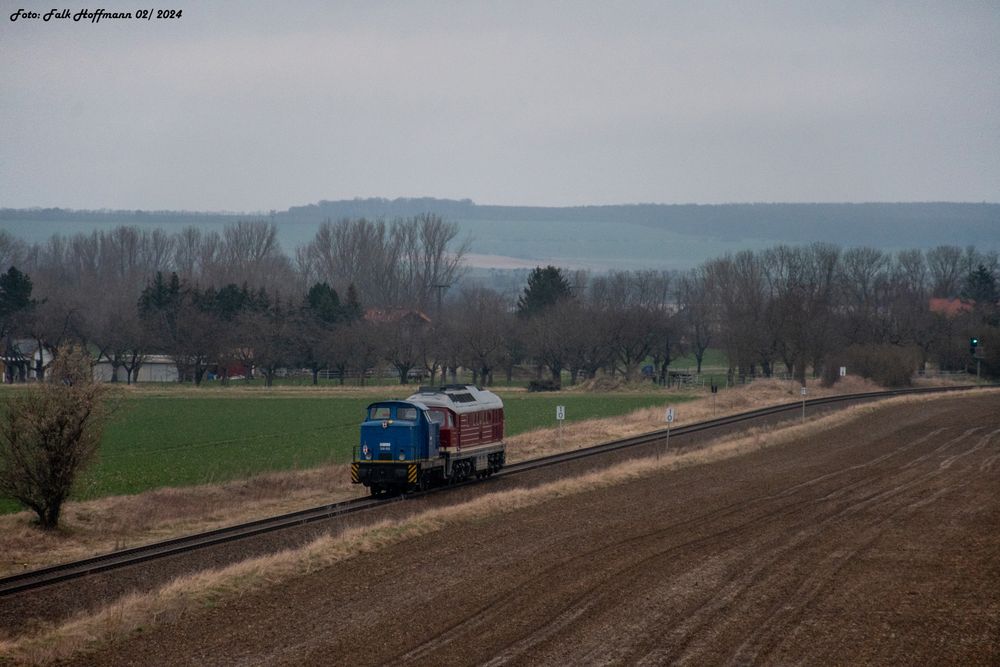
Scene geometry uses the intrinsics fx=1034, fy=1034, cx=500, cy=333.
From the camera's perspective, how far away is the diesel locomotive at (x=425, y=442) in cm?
3512

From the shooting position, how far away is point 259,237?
618 feet

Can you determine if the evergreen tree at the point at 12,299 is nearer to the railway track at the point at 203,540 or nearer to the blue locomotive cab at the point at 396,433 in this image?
the railway track at the point at 203,540

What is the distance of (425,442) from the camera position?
35.9 meters

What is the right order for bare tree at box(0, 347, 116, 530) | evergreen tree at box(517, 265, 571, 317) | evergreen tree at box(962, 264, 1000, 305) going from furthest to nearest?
evergreen tree at box(962, 264, 1000, 305) < evergreen tree at box(517, 265, 571, 317) < bare tree at box(0, 347, 116, 530)

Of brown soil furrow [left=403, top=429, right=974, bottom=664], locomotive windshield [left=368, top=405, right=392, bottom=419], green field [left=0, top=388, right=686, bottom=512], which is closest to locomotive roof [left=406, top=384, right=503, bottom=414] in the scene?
locomotive windshield [left=368, top=405, right=392, bottom=419]

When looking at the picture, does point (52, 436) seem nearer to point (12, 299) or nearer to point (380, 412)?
point (380, 412)

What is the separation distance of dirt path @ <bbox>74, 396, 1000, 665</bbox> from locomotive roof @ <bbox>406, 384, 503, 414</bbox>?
760 centimetres

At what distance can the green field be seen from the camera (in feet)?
132

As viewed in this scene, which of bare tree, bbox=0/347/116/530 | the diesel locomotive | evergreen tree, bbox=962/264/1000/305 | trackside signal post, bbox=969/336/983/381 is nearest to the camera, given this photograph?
bare tree, bbox=0/347/116/530

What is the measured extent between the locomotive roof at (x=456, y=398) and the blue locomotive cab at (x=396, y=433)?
1.97 metres

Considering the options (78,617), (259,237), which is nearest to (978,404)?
(78,617)

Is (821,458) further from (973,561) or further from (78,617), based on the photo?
(78,617)

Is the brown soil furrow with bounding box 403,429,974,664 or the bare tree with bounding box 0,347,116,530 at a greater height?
the bare tree with bounding box 0,347,116,530

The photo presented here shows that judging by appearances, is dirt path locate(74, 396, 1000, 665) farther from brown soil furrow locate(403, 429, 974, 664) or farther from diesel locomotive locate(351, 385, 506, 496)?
diesel locomotive locate(351, 385, 506, 496)
